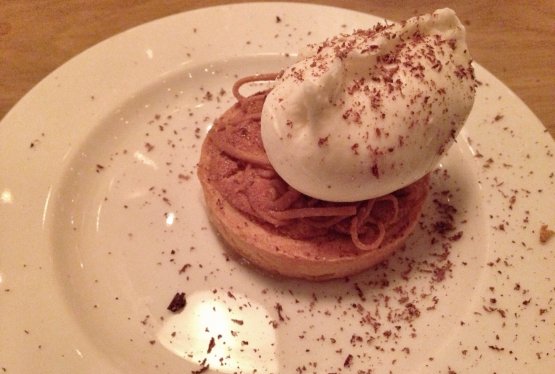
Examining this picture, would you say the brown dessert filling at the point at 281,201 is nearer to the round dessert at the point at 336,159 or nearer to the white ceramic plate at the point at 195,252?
the round dessert at the point at 336,159

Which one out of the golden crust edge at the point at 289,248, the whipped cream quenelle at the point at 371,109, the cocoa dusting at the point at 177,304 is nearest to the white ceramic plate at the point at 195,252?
the cocoa dusting at the point at 177,304

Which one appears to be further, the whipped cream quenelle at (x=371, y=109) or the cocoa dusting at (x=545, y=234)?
the cocoa dusting at (x=545, y=234)

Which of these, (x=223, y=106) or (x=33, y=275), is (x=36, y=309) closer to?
(x=33, y=275)

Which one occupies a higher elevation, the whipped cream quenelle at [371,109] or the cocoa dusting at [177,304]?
the whipped cream quenelle at [371,109]

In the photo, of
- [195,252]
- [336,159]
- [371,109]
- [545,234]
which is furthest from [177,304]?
[545,234]

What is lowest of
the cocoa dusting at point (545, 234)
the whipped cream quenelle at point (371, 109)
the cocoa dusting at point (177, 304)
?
the cocoa dusting at point (545, 234)

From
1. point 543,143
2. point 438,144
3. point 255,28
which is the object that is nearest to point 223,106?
point 255,28

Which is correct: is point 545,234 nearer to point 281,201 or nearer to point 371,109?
point 371,109

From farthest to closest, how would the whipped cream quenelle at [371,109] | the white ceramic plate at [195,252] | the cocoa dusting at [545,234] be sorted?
1. the cocoa dusting at [545,234]
2. the white ceramic plate at [195,252]
3. the whipped cream quenelle at [371,109]
